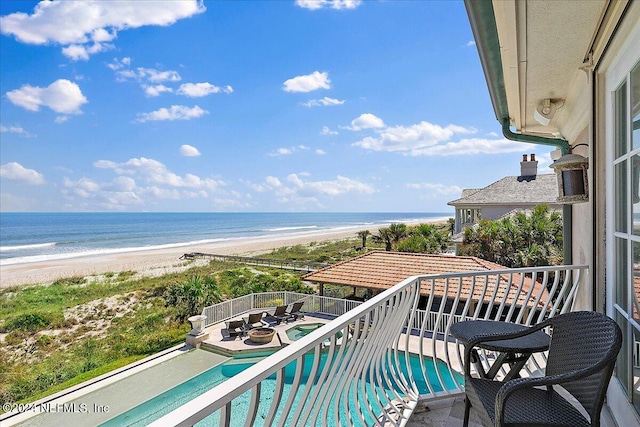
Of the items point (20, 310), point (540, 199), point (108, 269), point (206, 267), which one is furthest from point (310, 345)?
point (108, 269)

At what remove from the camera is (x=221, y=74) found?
45.6 m

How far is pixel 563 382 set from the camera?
128cm

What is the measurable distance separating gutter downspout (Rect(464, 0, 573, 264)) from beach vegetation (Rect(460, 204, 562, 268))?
421 inches

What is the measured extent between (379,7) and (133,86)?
139 ft

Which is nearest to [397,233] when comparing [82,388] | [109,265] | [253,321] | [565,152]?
[253,321]

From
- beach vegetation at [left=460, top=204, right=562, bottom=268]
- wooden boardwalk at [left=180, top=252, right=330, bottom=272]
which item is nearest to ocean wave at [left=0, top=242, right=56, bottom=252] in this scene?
wooden boardwalk at [left=180, top=252, right=330, bottom=272]


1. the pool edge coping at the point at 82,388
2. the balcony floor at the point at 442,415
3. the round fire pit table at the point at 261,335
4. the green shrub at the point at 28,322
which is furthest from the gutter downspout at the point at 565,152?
the green shrub at the point at 28,322

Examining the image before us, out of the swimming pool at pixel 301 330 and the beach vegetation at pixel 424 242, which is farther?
the beach vegetation at pixel 424 242

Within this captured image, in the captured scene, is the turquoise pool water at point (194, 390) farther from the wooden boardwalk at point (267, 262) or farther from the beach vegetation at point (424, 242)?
the wooden boardwalk at point (267, 262)

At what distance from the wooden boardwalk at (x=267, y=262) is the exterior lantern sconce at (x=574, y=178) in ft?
81.1

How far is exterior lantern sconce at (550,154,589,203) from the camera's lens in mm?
2600

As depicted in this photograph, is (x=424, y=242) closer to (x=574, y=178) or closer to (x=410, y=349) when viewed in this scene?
(x=410, y=349)

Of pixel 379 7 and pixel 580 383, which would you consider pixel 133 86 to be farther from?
pixel 580 383

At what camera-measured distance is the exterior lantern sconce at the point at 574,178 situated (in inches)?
102
